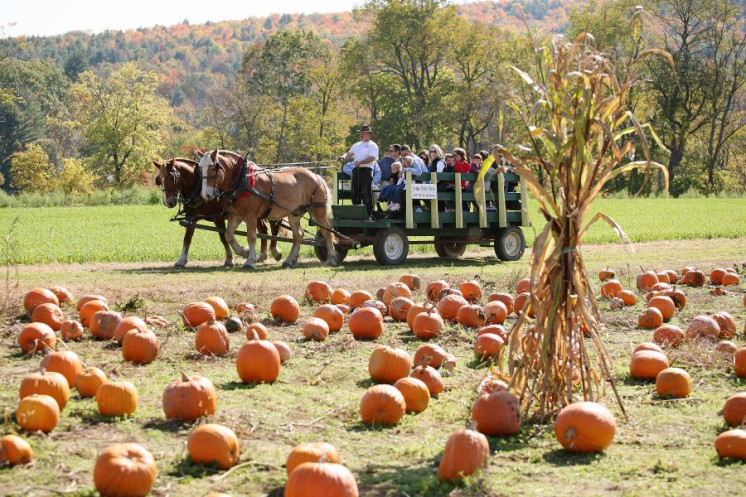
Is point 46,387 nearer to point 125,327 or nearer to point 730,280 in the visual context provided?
point 125,327

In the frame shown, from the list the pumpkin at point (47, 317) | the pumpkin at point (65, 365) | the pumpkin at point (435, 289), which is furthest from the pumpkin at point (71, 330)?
the pumpkin at point (435, 289)

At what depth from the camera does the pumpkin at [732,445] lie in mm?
4680

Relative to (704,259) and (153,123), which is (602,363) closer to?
(704,259)

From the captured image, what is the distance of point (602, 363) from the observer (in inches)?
213

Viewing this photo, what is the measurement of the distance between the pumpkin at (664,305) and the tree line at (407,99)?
177 ft

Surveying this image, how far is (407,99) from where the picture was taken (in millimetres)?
74438

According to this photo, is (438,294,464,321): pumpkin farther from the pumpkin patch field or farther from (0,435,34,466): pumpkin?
(0,435,34,466): pumpkin

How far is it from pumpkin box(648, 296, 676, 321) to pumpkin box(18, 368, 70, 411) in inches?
248

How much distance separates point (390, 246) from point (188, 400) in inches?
471

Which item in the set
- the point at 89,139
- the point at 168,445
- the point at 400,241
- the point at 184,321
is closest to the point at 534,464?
the point at 168,445

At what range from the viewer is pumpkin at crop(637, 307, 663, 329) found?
9.08 metres

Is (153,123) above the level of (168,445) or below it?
above

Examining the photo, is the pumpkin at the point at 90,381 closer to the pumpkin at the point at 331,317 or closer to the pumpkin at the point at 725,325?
the pumpkin at the point at 331,317

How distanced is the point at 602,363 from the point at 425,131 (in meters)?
67.8
